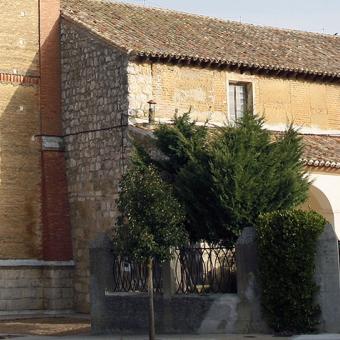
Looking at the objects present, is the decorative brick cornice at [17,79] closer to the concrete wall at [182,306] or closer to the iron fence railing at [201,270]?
the concrete wall at [182,306]

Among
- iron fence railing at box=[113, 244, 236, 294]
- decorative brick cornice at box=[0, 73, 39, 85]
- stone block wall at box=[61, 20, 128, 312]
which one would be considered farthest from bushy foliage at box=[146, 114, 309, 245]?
decorative brick cornice at box=[0, 73, 39, 85]

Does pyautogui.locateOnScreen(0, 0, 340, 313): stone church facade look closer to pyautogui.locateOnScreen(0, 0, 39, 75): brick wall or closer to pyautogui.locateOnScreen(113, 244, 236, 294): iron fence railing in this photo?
pyautogui.locateOnScreen(0, 0, 39, 75): brick wall

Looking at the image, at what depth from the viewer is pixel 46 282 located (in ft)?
92.5

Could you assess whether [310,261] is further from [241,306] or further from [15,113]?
[15,113]

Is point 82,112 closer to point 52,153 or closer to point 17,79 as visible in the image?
point 52,153

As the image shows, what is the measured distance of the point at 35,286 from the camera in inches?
1107

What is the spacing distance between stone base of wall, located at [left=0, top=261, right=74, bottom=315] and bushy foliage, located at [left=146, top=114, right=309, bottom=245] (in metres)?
7.36

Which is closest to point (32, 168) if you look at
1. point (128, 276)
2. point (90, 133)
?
point (90, 133)

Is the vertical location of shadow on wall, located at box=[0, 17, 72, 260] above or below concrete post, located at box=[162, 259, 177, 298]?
above

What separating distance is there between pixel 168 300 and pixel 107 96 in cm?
913

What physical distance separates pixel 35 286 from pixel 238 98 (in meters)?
8.85

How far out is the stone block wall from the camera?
2705 centimetres

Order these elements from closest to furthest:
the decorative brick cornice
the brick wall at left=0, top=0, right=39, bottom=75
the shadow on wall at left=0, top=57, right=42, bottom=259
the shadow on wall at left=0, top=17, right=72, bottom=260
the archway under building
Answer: the archway under building → the shadow on wall at left=0, top=57, right=42, bottom=259 → the shadow on wall at left=0, top=17, right=72, bottom=260 → the decorative brick cornice → the brick wall at left=0, top=0, right=39, bottom=75

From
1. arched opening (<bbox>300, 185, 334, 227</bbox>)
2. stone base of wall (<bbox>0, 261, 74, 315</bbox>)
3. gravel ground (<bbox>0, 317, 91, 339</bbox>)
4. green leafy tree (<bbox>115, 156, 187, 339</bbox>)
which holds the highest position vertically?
arched opening (<bbox>300, 185, 334, 227</bbox>)
